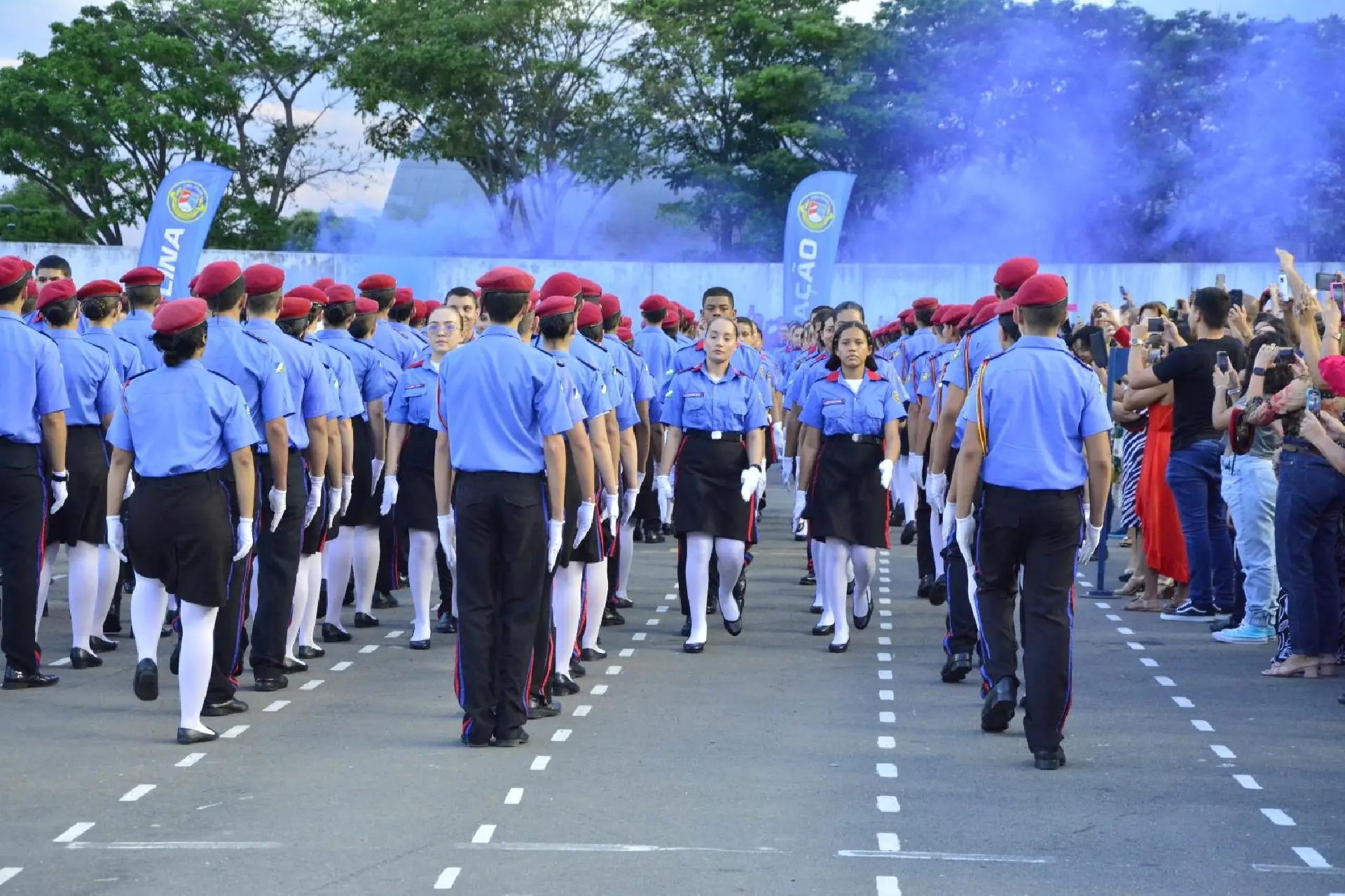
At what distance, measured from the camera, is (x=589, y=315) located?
35.4 feet

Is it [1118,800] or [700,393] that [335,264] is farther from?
[1118,800]

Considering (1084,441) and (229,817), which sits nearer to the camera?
(229,817)

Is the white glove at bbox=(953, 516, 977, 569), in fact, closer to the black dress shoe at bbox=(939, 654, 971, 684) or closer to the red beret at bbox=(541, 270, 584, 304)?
the black dress shoe at bbox=(939, 654, 971, 684)

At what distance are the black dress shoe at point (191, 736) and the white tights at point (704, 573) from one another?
11.2ft

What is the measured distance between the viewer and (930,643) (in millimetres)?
10922

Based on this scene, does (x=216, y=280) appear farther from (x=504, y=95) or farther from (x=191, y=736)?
(x=504, y=95)

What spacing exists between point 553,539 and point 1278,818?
3166 millimetres

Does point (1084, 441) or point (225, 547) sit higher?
point (1084, 441)

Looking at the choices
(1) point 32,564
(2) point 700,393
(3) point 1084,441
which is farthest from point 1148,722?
(1) point 32,564

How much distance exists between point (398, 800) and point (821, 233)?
21.9 metres

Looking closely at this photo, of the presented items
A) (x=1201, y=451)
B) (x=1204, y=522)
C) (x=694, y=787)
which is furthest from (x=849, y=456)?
(x=694, y=787)

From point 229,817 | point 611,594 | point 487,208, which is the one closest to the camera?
point 229,817

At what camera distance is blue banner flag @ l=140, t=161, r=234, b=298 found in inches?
880

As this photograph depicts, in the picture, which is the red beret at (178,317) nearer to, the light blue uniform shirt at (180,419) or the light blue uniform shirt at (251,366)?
the light blue uniform shirt at (180,419)
